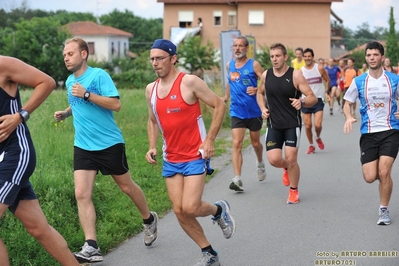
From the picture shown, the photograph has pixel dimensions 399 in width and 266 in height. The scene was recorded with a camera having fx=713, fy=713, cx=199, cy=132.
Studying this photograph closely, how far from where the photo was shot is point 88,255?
649 cm

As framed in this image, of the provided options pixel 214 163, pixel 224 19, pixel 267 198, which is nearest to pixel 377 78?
pixel 267 198

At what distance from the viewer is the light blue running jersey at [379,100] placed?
8.16 meters

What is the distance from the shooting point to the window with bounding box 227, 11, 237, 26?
7206 cm

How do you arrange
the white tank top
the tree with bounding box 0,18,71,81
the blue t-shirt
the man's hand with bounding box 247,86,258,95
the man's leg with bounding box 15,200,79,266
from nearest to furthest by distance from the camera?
the man's leg with bounding box 15,200,79,266
the man's hand with bounding box 247,86,258,95
the white tank top
the blue t-shirt
the tree with bounding box 0,18,71,81

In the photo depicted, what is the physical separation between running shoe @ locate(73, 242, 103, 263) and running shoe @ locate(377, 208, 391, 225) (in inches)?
132

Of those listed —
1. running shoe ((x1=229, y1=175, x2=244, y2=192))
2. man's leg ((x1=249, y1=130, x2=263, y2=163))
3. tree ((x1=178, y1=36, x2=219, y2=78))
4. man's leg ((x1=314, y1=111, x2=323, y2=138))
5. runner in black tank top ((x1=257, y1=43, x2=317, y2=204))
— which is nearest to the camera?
runner in black tank top ((x1=257, y1=43, x2=317, y2=204))

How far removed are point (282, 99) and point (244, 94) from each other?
1.25 m

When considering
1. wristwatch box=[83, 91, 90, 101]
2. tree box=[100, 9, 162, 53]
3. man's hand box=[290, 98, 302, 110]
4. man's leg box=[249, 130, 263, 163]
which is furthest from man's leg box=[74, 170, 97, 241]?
tree box=[100, 9, 162, 53]

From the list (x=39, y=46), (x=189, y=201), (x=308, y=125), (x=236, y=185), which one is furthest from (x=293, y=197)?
(x=39, y=46)

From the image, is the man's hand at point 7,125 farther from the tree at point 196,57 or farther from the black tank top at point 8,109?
the tree at point 196,57

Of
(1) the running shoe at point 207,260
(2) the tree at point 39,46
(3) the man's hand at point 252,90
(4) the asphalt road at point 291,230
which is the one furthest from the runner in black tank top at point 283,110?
(2) the tree at point 39,46

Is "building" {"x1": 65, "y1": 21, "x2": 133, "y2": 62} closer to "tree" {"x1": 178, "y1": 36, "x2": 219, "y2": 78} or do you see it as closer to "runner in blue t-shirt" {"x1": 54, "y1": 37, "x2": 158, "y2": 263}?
"tree" {"x1": 178, "y1": 36, "x2": 219, "y2": 78}

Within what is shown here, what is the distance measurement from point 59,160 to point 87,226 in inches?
155

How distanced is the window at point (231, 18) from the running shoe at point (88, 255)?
66.7 metres
